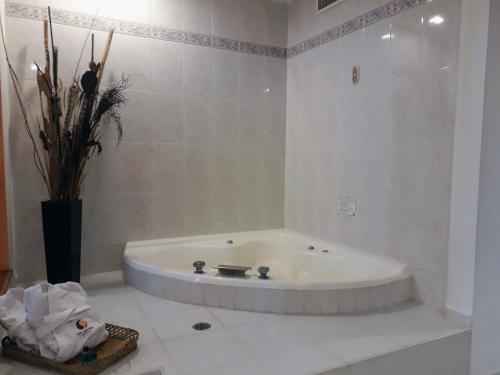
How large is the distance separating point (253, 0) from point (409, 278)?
2.27m

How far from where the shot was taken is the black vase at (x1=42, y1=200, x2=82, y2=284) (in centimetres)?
208

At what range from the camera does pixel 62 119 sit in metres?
2.35

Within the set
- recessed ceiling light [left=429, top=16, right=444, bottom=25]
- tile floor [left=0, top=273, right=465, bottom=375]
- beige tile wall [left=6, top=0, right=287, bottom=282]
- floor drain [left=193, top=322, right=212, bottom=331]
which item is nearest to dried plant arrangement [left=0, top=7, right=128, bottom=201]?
beige tile wall [left=6, top=0, right=287, bottom=282]

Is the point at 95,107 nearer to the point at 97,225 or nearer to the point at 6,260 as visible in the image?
the point at 97,225

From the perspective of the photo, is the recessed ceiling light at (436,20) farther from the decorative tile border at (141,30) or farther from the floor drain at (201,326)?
the floor drain at (201,326)

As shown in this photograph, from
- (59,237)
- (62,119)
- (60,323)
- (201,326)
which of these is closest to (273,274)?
(201,326)

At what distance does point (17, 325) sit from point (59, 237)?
0.75 meters

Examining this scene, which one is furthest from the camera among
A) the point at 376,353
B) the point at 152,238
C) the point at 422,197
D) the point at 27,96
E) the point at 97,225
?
the point at 152,238

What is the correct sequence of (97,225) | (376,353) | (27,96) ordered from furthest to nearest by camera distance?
(97,225) → (27,96) → (376,353)

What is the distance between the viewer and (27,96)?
88.8 inches

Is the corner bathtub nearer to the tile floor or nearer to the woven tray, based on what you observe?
the tile floor

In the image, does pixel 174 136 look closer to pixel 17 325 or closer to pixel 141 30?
pixel 141 30

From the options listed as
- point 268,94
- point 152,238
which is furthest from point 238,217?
point 268,94

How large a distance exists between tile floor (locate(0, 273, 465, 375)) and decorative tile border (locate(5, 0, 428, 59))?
1.63 metres
